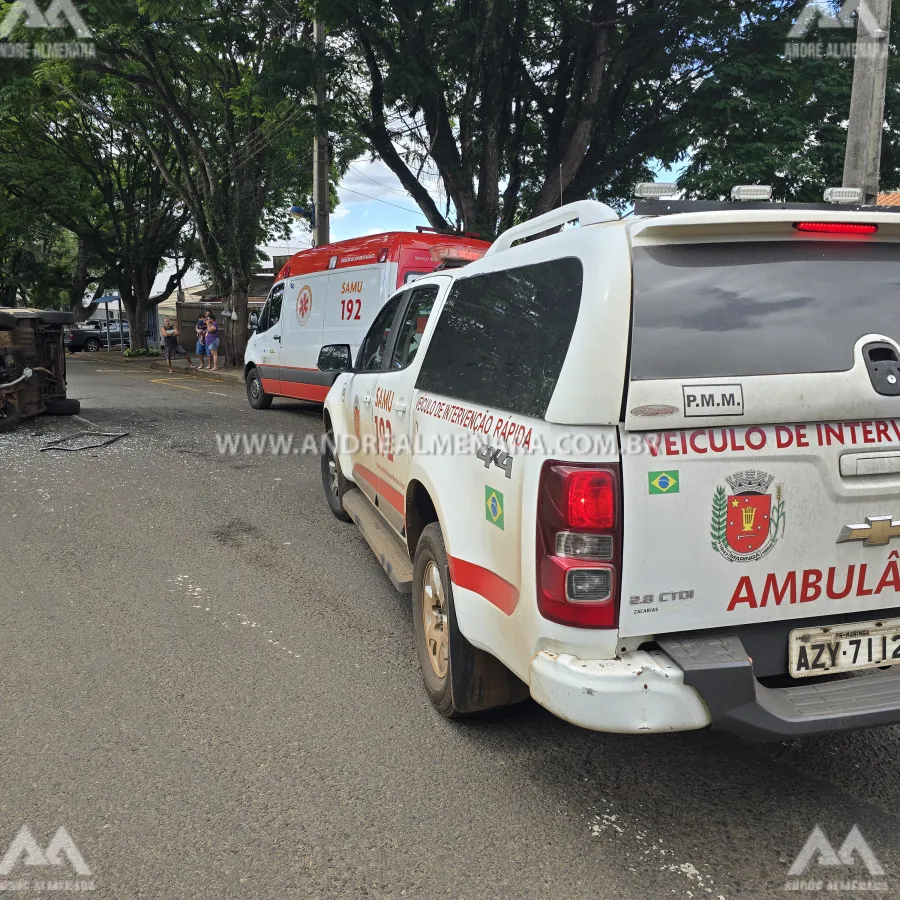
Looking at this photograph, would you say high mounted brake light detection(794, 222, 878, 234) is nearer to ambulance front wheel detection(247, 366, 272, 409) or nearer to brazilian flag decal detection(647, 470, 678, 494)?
brazilian flag decal detection(647, 470, 678, 494)

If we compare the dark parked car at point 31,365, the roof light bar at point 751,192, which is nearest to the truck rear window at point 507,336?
the roof light bar at point 751,192

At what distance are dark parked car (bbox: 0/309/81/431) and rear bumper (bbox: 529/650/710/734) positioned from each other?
10.3m

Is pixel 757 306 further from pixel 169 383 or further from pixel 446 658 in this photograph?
pixel 169 383

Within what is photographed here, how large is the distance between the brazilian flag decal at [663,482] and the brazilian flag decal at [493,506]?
21.7 inches

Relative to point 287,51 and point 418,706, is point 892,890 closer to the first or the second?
point 418,706

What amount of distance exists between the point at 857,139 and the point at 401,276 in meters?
5.53

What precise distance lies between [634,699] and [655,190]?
1752 mm

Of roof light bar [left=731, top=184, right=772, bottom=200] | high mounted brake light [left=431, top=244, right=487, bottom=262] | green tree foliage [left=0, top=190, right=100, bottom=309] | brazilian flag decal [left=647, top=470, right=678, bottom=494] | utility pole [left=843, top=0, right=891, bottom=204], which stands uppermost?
green tree foliage [left=0, top=190, right=100, bottom=309]

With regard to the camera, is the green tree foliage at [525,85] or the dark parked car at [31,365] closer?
the dark parked car at [31,365]

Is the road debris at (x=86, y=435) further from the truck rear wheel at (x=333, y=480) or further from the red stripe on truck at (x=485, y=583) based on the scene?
the red stripe on truck at (x=485, y=583)

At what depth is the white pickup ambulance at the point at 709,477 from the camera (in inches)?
91.8

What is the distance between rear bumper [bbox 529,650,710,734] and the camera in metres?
2.29

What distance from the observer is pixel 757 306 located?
8.13 feet

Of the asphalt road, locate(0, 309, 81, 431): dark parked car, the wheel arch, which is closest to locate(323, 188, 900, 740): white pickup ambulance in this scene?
the asphalt road
